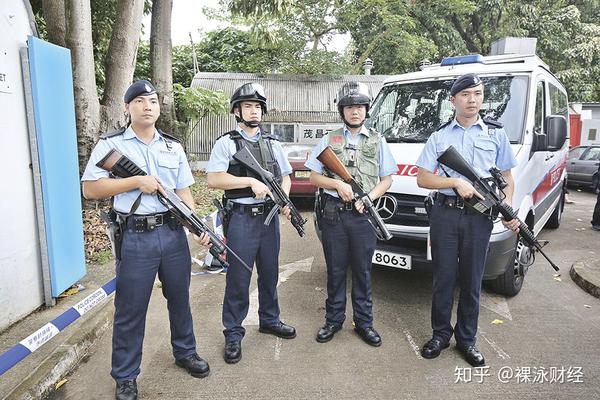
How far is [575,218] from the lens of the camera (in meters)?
8.32

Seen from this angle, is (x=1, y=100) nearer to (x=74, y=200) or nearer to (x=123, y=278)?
(x=74, y=200)

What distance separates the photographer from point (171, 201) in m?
2.56

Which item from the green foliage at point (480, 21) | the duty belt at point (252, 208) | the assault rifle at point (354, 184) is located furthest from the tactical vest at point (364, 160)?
the green foliage at point (480, 21)

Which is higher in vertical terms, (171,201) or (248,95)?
(248,95)

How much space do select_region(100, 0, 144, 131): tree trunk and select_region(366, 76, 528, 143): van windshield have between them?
400cm

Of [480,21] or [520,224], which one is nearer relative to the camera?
[520,224]

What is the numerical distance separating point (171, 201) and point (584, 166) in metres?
12.8

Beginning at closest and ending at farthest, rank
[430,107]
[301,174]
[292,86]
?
[430,107] < [301,174] < [292,86]

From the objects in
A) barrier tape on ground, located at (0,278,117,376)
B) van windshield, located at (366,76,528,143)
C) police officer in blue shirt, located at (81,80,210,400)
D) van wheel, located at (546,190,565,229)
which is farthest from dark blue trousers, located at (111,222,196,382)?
van wheel, located at (546,190,565,229)

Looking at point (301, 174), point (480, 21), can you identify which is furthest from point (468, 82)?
point (480, 21)

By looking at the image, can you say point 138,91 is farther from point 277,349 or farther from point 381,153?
point 277,349

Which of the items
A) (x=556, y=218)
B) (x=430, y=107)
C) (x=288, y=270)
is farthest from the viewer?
(x=556, y=218)

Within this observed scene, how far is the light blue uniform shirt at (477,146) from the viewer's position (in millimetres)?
3002

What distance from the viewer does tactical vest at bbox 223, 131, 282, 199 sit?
306 cm
